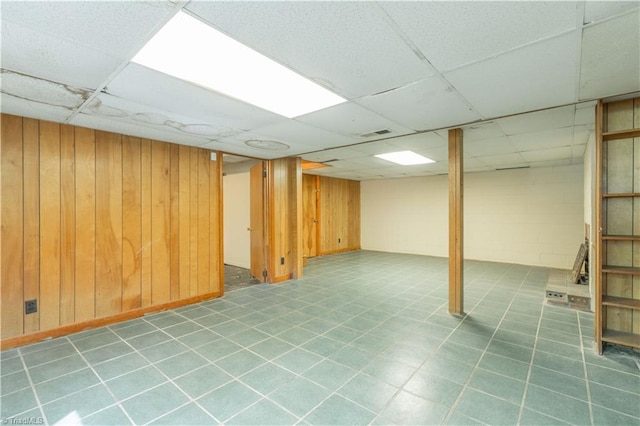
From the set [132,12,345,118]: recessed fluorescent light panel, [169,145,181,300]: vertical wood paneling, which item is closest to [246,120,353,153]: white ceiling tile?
[132,12,345,118]: recessed fluorescent light panel

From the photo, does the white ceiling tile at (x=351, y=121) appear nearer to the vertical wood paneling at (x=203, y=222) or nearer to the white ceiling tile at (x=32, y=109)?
the vertical wood paneling at (x=203, y=222)

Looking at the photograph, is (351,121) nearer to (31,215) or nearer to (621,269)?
(621,269)

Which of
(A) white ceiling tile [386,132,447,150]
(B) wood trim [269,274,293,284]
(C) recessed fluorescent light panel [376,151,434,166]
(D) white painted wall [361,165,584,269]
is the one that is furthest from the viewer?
(D) white painted wall [361,165,584,269]

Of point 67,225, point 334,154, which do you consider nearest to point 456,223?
point 334,154

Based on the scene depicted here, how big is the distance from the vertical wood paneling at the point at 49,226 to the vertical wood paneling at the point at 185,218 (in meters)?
1.27

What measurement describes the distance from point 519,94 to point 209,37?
240 cm

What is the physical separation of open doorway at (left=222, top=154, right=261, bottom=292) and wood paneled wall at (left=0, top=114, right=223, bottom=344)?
73.4 inches

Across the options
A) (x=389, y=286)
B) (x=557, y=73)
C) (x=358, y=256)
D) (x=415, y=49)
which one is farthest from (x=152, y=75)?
(x=358, y=256)

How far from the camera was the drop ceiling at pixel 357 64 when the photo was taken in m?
1.38

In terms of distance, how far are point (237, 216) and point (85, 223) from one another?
11.4 ft

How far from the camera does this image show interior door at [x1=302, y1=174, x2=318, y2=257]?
7758 millimetres

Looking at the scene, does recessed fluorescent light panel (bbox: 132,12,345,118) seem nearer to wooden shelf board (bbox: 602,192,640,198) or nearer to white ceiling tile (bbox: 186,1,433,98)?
white ceiling tile (bbox: 186,1,433,98)

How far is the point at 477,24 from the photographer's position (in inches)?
57.8

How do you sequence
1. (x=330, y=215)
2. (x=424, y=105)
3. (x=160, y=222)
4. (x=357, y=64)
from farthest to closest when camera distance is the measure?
(x=330, y=215) → (x=160, y=222) → (x=424, y=105) → (x=357, y=64)
